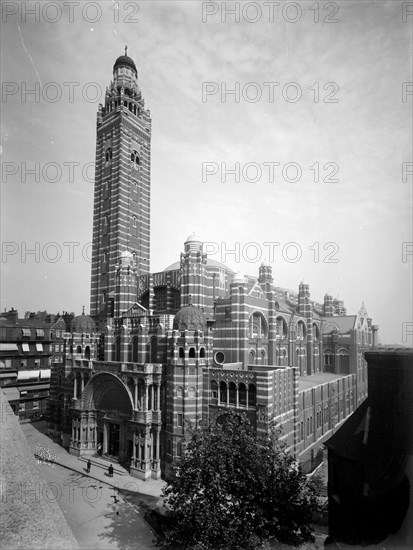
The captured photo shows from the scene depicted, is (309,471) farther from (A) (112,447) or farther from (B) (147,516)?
(A) (112,447)

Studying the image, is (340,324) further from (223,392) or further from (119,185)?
(119,185)

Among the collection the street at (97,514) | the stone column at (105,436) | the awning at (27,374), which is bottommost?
the street at (97,514)

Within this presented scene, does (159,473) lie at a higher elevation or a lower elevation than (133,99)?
lower

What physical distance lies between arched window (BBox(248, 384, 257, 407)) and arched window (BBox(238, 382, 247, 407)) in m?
A: 0.40

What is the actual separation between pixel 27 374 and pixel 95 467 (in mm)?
24621

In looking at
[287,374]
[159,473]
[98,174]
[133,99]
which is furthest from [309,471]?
[133,99]

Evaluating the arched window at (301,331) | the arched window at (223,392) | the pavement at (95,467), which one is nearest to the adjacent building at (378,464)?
the pavement at (95,467)

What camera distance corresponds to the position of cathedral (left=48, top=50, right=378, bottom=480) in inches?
1185

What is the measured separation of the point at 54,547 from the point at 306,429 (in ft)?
93.3

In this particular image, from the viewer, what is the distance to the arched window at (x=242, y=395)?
28.8m

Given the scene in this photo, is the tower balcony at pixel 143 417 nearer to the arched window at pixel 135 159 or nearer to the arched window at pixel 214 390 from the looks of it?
the arched window at pixel 214 390

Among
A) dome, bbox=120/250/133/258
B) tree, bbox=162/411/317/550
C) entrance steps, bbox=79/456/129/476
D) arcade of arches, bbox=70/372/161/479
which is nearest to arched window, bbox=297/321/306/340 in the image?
arcade of arches, bbox=70/372/161/479

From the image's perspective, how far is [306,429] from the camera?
116ft

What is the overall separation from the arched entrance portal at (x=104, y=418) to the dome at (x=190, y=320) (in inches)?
328
